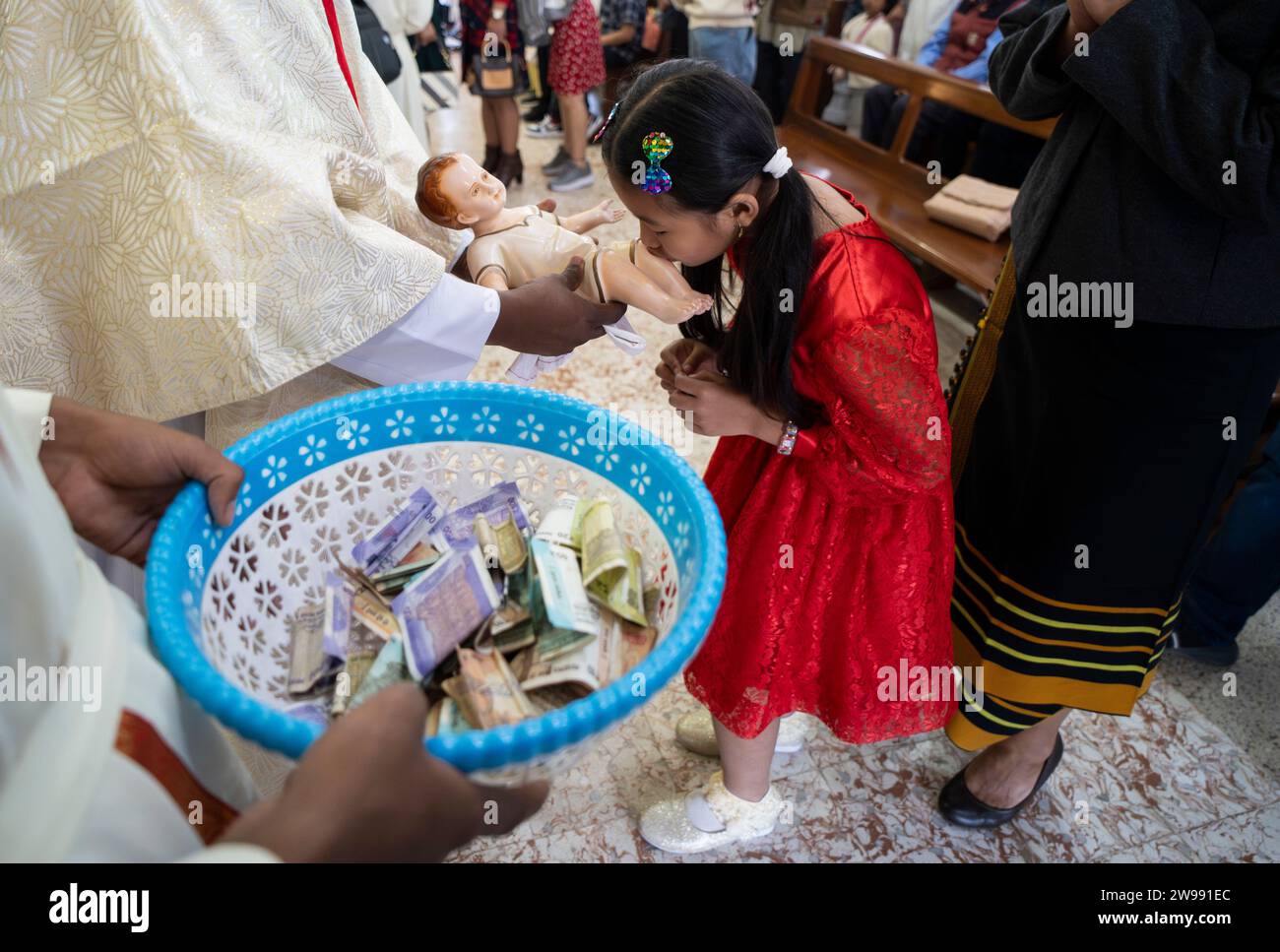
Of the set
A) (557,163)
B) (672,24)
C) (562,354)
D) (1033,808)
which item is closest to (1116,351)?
(562,354)

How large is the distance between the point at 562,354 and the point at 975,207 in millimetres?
2348

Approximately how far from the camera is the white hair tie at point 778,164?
1.17 metres

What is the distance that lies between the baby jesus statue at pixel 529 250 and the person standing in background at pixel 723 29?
3646 mm

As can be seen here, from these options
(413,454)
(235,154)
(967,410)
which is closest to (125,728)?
(413,454)

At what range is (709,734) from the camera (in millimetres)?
1926

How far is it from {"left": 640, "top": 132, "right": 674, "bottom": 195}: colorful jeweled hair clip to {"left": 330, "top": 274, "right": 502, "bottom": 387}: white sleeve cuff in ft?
0.96

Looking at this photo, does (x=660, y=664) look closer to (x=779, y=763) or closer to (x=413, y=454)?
(x=413, y=454)

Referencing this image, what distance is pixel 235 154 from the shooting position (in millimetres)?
1032

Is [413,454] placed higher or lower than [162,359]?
lower

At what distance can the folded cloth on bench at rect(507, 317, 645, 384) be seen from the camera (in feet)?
4.78

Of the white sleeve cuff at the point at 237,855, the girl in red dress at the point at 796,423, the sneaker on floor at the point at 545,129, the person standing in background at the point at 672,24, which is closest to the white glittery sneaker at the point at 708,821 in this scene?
the girl in red dress at the point at 796,423

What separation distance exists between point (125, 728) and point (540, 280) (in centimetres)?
89

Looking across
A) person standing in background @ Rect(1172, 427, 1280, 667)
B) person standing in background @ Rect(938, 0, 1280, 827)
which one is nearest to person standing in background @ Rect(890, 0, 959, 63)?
person standing in background @ Rect(1172, 427, 1280, 667)

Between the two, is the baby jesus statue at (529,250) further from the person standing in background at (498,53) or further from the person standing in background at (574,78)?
the person standing in background at (574,78)
